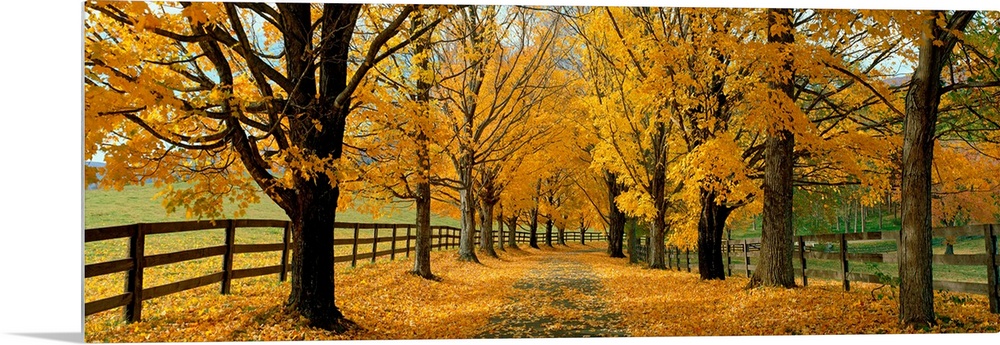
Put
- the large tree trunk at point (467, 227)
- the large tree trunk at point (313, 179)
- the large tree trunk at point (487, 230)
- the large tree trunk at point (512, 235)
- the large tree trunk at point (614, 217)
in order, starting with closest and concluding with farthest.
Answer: the large tree trunk at point (313, 179) → the large tree trunk at point (467, 227) → the large tree trunk at point (487, 230) → the large tree trunk at point (614, 217) → the large tree trunk at point (512, 235)

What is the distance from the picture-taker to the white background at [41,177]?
5625 millimetres

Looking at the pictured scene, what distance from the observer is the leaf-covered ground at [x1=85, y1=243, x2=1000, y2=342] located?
219 inches

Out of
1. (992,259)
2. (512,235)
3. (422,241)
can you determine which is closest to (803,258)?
(992,259)

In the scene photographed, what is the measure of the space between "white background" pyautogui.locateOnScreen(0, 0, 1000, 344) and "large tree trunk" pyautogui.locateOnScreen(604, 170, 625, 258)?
13.9 meters

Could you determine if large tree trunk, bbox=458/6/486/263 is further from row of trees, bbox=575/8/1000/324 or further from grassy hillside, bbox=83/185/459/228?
grassy hillside, bbox=83/185/459/228

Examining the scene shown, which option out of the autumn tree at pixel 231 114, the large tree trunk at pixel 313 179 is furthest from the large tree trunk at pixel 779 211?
the large tree trunk at pixel 313 179

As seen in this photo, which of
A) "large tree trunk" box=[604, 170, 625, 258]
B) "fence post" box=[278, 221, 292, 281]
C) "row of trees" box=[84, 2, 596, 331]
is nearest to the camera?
"row of trees" box=[84, 2, 596, 331]

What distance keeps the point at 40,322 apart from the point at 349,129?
11.4ft

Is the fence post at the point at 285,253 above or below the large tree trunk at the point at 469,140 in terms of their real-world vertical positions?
below

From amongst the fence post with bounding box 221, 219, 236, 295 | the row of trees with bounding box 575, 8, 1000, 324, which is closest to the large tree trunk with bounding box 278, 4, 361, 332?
the fence post with bounding box 221, 219, 236, 295

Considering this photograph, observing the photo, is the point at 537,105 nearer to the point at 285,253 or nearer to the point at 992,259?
the point at 285,253

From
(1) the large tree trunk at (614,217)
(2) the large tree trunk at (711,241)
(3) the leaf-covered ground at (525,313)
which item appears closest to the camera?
(3) the leaf-covered ground at (525,313)

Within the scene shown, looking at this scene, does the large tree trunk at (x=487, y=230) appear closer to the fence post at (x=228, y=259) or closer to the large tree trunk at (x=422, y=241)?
the large tree trunk at (x=422, y=241)

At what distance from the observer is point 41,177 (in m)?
5.79
